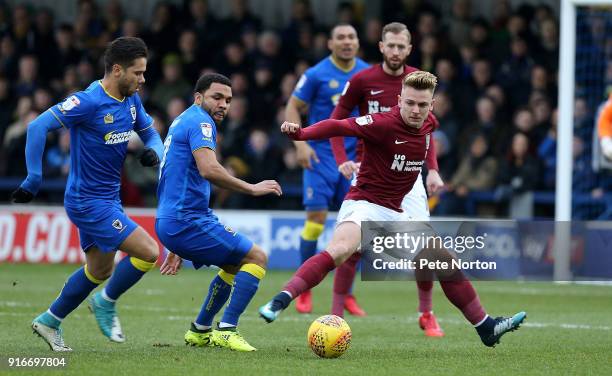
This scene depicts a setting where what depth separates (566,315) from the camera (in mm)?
11422

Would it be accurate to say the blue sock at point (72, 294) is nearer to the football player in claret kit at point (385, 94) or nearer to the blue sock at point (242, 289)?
the blue sock at point (242, 289)

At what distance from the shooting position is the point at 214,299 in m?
8.61

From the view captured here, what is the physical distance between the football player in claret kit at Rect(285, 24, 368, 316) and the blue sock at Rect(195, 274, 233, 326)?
111 inches

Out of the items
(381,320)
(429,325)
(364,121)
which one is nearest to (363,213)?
(364,121)

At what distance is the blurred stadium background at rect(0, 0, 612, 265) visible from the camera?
16562 millimetres

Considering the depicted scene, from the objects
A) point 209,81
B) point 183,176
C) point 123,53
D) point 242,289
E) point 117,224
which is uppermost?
point 123,53

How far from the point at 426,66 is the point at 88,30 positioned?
20.9 feet

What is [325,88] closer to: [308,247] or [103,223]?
[308,247]

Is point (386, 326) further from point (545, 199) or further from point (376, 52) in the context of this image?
point (376, 52)

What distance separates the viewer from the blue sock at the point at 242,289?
8367mm

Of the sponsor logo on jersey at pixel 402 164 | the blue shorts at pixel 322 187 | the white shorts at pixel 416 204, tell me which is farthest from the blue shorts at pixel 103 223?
the blue shorts at pixel 322 187

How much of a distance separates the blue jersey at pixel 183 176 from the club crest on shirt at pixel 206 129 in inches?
0.7

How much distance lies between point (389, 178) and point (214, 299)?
151cm

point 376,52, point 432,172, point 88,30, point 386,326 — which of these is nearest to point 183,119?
point 432,172
